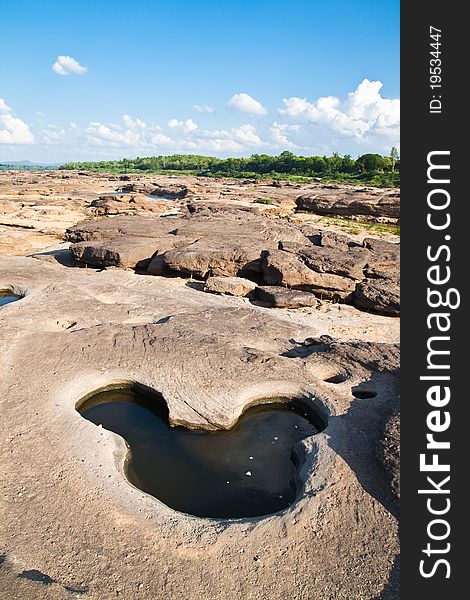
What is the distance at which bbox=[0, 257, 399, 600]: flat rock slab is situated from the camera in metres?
6.52

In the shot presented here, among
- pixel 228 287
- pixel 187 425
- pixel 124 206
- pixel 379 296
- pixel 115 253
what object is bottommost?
pixel 187 425

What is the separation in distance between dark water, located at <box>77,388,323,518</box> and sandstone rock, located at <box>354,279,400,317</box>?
985 cm

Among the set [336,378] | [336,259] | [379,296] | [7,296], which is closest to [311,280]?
[336,259]

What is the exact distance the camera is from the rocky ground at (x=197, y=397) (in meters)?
6.62

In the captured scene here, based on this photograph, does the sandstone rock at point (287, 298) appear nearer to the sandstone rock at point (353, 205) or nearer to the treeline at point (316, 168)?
the sandstone rock at point (353, 205)

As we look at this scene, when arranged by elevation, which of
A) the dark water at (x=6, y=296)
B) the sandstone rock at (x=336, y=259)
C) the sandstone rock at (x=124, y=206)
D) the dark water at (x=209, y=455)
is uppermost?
the sandstone rock at (x=124, y=206)

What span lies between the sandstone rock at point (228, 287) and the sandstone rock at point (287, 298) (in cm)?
90

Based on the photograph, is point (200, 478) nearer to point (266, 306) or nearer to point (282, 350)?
point (282, 350)

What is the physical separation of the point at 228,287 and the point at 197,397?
10714 mm

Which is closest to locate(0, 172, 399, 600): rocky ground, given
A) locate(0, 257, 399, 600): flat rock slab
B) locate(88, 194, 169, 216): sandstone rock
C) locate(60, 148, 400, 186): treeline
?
locate(0, 257, 399, 600): flat rock slab

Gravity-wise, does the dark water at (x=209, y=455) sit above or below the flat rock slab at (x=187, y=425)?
below

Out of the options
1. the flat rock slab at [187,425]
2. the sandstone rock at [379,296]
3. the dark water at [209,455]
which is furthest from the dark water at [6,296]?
the sandstone rock at [379,296]

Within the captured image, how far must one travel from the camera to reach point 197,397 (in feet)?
36.3

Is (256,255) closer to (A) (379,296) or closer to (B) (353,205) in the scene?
(A) (379,296)
